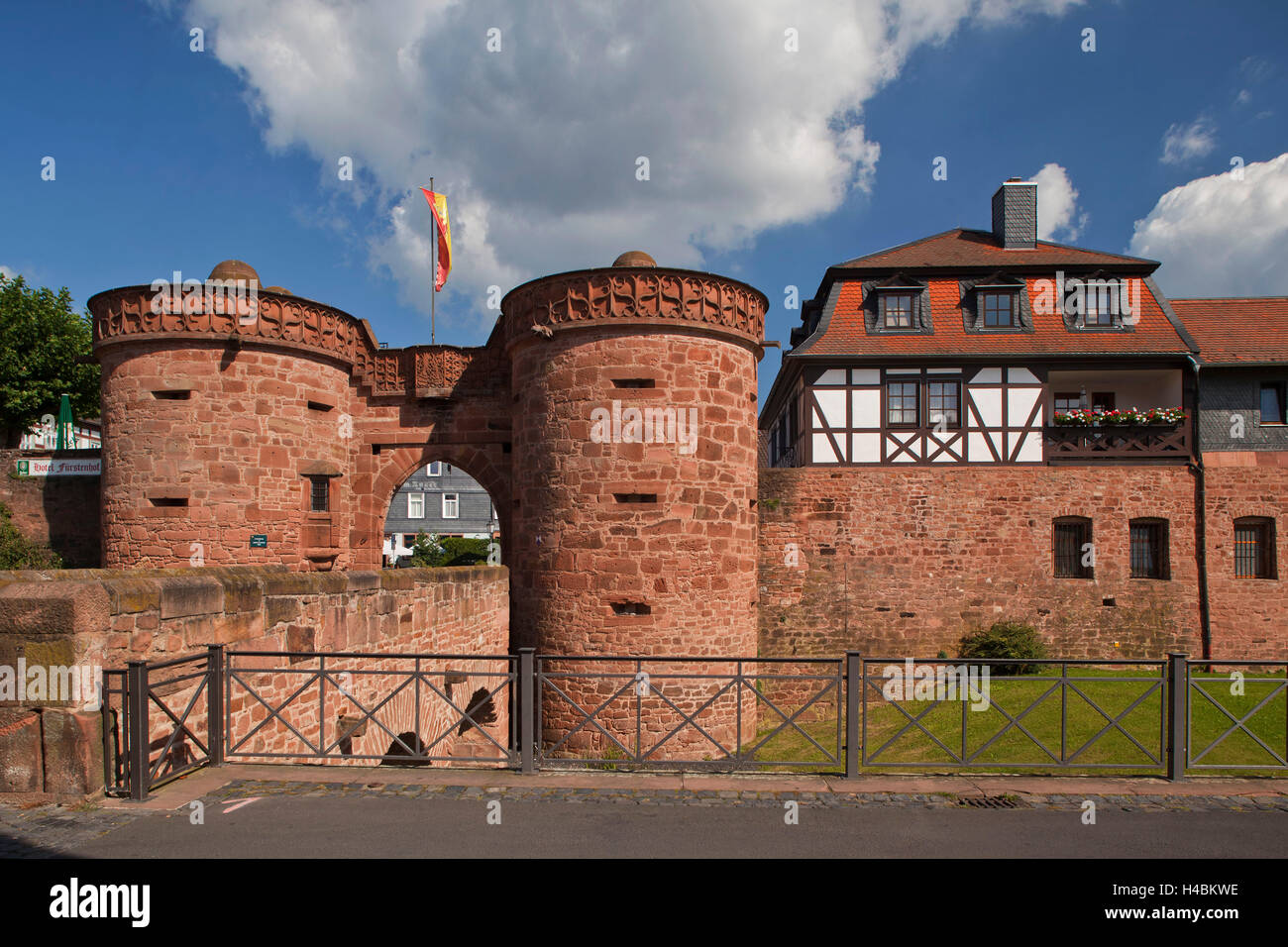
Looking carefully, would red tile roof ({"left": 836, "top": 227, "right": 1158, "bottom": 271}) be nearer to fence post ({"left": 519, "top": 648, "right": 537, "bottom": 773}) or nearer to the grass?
the grass

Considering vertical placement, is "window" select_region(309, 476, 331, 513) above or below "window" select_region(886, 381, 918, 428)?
below

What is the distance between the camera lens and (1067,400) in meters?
19.8

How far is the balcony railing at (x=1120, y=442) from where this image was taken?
17.7m

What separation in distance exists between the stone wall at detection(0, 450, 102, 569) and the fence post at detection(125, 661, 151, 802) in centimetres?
1431

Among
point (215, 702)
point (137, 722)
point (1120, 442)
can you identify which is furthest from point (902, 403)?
point (137, 722)

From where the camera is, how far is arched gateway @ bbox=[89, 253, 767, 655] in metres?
12.2

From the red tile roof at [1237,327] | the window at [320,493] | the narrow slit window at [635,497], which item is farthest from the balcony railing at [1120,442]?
the window at [320,493]

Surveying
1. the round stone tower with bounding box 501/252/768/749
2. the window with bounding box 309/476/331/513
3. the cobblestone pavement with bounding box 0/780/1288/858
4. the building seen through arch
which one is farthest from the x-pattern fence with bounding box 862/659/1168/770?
the building seen through arch

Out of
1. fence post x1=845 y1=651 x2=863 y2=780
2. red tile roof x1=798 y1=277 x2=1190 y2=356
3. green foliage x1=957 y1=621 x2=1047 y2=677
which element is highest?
red tile roof x1=798 y1=277 x2=1190 y2=356

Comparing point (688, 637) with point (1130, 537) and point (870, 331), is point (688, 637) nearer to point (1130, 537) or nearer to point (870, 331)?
point (870, 331)

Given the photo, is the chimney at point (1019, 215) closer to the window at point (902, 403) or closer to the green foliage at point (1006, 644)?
the window at point (902, 403)

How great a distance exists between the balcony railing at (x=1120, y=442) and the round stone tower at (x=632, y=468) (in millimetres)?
9128

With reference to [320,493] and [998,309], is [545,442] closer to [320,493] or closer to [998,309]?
[320,493]

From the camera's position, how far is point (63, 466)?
17344 millimetres
